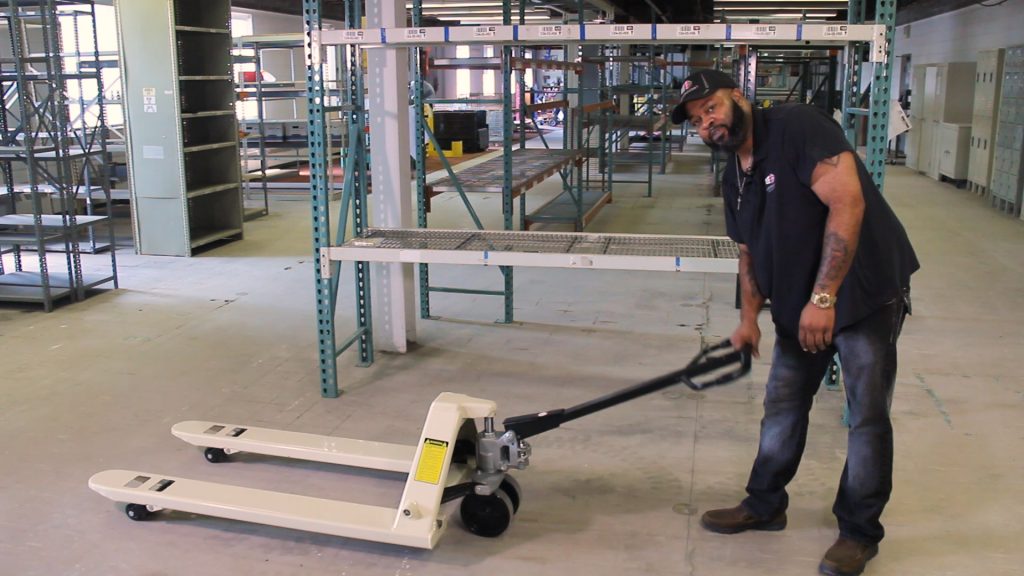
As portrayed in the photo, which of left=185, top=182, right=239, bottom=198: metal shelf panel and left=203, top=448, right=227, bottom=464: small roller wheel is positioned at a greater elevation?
left=185, top=182, right=239, bottom=198: metal shelf panel

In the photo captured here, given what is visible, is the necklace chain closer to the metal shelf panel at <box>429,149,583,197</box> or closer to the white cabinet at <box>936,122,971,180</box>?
the metal shelf panel at <box>429,149,583,197</box>

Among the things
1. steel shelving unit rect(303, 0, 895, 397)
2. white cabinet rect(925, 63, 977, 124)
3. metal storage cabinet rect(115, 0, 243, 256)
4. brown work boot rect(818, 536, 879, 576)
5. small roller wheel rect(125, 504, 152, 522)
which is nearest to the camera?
brown work boot rect(818, 536, 879, 576)

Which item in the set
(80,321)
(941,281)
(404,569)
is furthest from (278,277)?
(941,281)

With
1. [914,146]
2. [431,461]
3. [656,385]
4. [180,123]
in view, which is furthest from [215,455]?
[914,146]

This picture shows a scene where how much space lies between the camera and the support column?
15.6ft

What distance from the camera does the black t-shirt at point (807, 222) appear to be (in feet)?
8.20

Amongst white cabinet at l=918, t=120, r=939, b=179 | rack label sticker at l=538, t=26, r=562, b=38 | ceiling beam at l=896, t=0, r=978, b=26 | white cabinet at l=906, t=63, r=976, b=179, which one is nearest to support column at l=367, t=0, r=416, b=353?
rack label sticker at l=538, t=26, r=562, b=38

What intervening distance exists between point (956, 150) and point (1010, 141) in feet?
8.28

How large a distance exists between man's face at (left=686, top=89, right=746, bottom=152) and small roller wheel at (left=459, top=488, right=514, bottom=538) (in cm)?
139

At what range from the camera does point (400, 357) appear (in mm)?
4895

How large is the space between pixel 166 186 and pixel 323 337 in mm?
4224

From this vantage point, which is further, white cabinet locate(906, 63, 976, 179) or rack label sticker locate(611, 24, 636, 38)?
white cabinet locate(906, 63, 976, 179)

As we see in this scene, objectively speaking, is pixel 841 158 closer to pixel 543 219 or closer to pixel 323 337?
pixel 323 337

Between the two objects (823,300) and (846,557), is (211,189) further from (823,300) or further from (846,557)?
(846,557)
